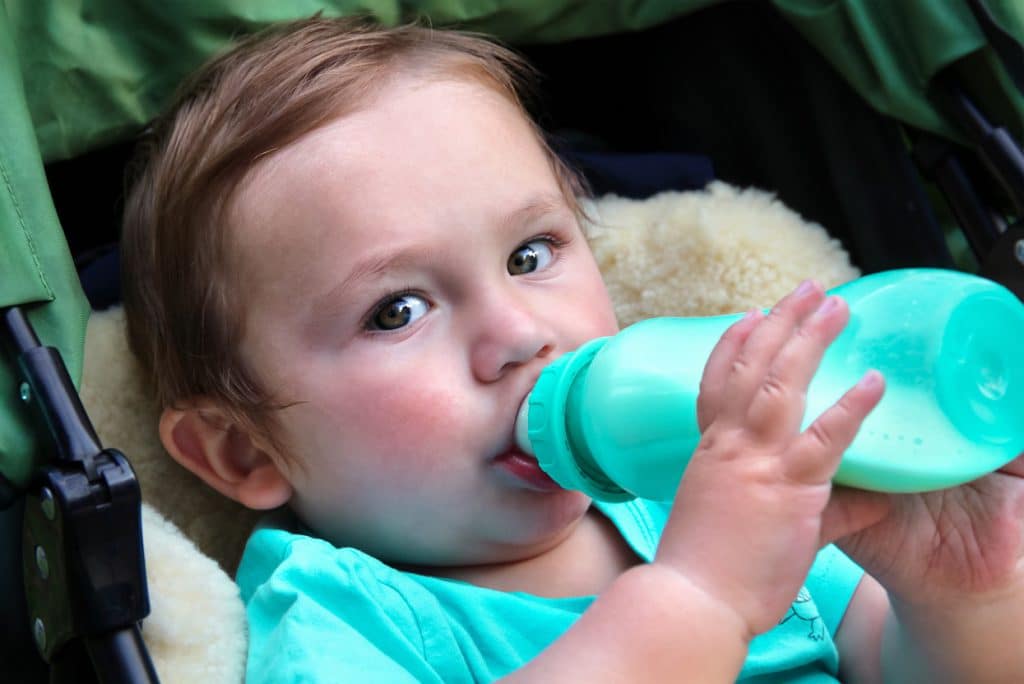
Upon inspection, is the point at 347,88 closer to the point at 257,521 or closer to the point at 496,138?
the point at 496,138

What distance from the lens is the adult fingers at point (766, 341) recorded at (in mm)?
820

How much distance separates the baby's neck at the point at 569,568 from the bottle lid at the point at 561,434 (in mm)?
222

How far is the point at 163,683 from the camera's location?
1.03 m

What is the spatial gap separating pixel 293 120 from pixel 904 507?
2.18ft

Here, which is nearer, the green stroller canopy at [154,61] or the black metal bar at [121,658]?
the black metal bar at [121,658]

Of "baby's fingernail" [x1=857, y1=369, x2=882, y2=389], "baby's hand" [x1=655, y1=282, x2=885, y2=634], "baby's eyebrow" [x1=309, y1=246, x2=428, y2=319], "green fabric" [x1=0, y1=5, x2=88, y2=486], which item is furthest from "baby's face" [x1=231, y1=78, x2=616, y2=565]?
"baby's fingernail" [x1=857, y1=369, x2=882, y2=389]

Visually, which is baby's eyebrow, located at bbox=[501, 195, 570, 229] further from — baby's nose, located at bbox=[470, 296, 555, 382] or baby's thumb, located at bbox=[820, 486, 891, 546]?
baby's thumb, located at bbox=[820, 486, 891, 546]

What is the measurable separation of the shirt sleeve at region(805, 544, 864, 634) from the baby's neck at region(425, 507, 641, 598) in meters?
0.19

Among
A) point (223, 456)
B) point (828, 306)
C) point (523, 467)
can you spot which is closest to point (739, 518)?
point (828, 306)

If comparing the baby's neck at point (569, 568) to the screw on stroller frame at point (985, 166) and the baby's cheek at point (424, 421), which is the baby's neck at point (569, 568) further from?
the screw on stroller frame at point (985, 166)

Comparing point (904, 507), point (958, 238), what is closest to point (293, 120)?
point (904, 507)

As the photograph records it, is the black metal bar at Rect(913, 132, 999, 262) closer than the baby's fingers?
No

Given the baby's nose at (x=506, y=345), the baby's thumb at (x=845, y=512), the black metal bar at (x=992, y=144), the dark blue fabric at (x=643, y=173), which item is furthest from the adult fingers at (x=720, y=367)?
the dark blue fabric at (x=643, y=173)

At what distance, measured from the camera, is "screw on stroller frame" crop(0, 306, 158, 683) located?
918 mm
